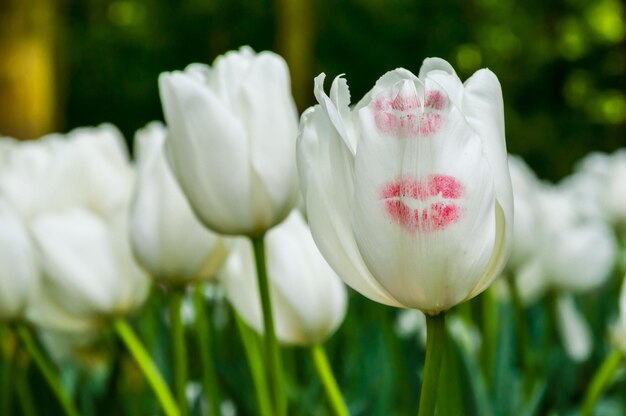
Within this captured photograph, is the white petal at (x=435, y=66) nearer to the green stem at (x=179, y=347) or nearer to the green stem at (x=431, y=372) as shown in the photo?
the green stem at (x=431, y=372)

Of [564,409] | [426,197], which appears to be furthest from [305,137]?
[564,409]

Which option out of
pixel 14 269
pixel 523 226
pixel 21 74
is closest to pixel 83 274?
pixel 14 269

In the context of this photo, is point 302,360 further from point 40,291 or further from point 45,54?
point 45,54

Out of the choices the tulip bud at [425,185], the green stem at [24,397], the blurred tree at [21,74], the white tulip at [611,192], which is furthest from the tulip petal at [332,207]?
the blurred tree at [21,74]

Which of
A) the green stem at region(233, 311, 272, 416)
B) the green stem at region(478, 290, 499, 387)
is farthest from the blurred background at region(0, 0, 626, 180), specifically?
the green stem at region(233, 311, 272, 416)

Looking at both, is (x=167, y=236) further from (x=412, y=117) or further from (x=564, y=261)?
(x=564, y=261)

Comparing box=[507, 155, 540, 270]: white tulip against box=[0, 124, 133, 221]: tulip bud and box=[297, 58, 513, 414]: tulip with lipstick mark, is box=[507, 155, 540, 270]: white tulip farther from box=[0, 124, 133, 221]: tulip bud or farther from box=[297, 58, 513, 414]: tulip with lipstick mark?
box=[297, 58, 513, 414]: tulip with lipstick mark
